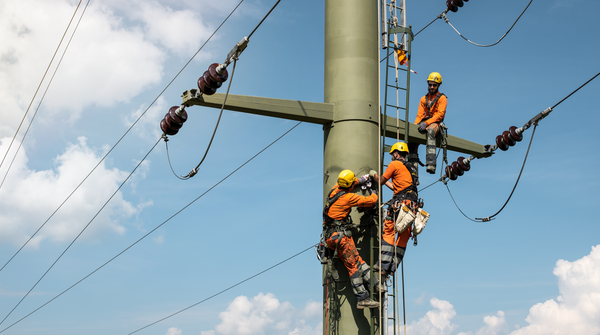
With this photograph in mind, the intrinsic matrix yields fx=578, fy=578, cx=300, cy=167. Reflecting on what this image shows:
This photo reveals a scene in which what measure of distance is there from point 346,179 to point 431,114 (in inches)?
117

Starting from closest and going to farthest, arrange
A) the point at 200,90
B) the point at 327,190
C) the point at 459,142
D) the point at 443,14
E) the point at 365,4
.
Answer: the point at 200,90
the point at 327,190
the point at 365,4
the point at 459,142
the point at 443,14

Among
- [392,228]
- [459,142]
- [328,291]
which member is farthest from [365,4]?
[328,291]

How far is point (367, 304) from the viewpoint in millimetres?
9227

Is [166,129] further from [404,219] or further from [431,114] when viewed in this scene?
[431,114]

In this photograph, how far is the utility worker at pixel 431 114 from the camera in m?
11.2

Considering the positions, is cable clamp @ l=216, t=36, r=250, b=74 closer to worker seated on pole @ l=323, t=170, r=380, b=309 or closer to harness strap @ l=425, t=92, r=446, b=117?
worker seated on pole @ l=323, t=170, r=380, b=309

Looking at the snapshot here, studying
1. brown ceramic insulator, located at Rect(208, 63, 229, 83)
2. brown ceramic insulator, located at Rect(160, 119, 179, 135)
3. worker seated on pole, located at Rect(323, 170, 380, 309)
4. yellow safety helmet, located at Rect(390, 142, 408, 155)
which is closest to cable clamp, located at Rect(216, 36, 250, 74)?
brown ceramic insulator, located at Rect(208, 63, 229, 83)

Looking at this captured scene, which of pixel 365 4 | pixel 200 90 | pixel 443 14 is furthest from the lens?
pixel 443 14

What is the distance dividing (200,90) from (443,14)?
6.91m

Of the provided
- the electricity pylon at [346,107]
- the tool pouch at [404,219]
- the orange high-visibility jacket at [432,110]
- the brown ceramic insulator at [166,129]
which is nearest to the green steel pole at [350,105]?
the electricity pylon at [346,107]

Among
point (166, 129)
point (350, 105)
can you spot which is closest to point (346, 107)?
point (350, 105)

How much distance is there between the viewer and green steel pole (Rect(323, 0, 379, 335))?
970 cm

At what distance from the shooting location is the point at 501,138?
11922 mm

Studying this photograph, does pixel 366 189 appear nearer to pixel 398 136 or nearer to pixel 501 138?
pixel 398 136
